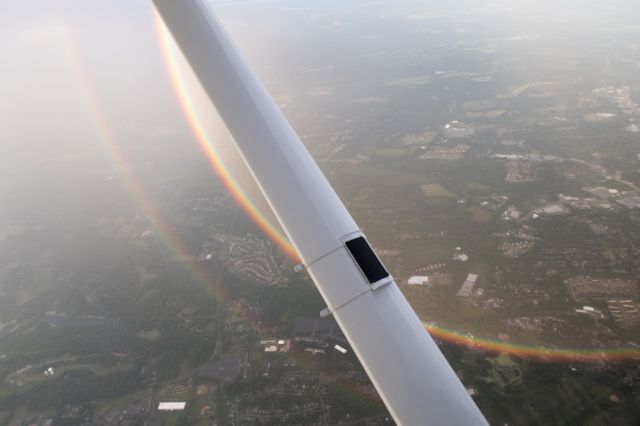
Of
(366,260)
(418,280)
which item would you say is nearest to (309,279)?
(418,280)

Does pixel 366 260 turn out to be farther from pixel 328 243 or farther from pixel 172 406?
pixel 172 406

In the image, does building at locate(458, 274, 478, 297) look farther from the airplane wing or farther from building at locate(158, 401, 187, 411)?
the airplane wing

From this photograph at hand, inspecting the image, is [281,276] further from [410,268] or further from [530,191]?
[530,191]

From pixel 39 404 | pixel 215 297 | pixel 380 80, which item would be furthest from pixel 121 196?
pixel 380 80

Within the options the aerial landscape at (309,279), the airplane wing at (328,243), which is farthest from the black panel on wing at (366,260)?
the aerial landscape at (309,279)

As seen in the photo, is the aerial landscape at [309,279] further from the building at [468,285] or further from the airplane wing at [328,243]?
the airplane wing at [328,243]
